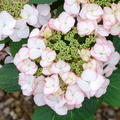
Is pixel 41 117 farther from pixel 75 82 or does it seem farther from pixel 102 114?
pixel 102 114

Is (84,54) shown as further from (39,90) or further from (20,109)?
(20,109)

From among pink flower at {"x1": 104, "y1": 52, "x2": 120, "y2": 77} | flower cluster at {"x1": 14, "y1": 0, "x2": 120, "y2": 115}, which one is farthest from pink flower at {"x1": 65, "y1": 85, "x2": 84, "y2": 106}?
pink flower at {"x1": 104, "y1": 52, "x2": 120, "y2": 77}

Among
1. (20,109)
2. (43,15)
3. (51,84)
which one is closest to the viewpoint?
(51,84)

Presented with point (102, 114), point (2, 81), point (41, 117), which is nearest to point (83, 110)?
point (41, 117)

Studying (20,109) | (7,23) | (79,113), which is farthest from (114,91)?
(20,109)

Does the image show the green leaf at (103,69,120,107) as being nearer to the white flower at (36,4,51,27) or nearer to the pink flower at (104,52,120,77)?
the pink flower at (104,52,120,77)

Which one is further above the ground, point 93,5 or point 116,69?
point 93,5
